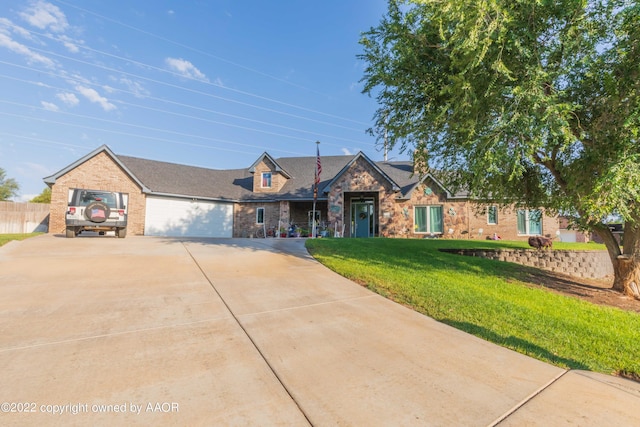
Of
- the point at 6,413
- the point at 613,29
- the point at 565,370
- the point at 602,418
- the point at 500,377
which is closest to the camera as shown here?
the point at 6,413

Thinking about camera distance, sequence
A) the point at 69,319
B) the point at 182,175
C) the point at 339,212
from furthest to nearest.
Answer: the point at 182,175
the point at 339,212
the point at 69,319

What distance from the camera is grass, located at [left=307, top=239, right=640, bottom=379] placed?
3.45 meters

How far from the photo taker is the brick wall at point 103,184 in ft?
54.5

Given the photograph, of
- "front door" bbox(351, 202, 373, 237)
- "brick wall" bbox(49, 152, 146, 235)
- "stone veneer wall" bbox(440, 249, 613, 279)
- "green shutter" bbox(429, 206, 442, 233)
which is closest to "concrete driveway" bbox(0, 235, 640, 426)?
"stone veneer wall" bbox(440, 249, 613, 279)

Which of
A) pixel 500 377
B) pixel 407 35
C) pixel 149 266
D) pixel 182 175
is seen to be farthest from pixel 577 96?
pixel 182 175

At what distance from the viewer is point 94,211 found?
11570 millimetres

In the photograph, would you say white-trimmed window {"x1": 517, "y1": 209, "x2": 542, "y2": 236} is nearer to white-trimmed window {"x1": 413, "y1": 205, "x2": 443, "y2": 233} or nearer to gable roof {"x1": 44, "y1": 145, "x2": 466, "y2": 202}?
gable roof {"x1": 44, "y1": 145, "x2": 466, "y2": 202}

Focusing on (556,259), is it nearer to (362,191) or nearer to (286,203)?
(362,191)

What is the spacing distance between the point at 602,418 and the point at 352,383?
6.10ft

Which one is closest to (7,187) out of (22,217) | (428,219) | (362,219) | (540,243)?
(22,217)

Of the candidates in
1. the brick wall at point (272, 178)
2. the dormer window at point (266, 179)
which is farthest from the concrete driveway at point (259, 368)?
the dormer window at point (266, 179)

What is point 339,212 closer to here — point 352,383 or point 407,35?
point 407,35

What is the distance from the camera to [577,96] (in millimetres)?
6184

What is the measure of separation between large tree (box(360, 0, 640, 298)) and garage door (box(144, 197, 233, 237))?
16687 millimetres
